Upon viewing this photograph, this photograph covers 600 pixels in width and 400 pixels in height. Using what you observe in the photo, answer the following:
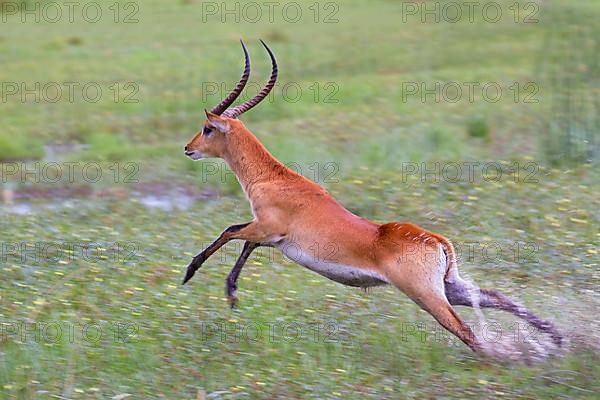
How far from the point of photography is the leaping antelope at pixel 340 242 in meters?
5.62

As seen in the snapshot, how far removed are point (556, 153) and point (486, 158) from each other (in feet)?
2.51

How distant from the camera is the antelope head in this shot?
252 inches

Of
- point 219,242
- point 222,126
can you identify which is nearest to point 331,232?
point 219,242

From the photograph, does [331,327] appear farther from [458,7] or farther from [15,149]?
[458,7]

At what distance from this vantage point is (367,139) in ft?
38.4

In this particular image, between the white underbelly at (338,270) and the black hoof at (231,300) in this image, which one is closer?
the white underbelly at (338,270)

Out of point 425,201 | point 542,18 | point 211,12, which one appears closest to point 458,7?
point 542,18

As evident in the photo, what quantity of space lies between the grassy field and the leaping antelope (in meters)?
0.29

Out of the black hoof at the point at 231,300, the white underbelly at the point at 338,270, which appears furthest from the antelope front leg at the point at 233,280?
the white underbelly at the point at 338,270

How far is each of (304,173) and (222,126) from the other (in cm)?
383

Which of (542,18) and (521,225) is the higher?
(542,18)

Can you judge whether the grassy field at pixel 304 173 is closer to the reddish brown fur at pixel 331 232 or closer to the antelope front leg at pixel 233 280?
the antelope front leg at pixel 233 280

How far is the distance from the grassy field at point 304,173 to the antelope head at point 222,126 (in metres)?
0.92

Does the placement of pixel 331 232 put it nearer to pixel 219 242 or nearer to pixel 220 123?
pixel 219 242
